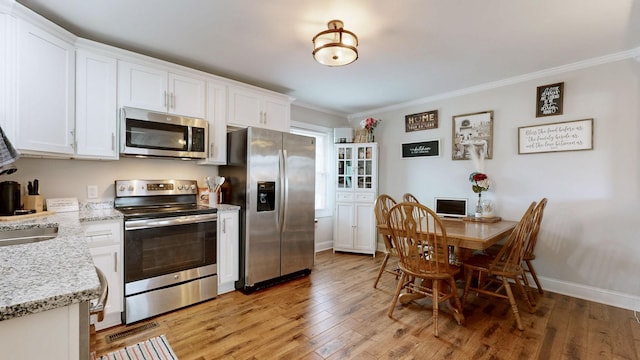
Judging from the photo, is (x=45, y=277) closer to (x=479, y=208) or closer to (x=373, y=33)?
(x=373, y=33)

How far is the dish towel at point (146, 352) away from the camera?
1.87 meters

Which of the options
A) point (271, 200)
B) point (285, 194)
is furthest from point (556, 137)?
point (271, 200)

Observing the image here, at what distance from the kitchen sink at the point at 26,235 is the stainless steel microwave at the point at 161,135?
92 centimetres

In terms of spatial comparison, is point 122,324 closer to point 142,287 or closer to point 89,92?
point 142,287

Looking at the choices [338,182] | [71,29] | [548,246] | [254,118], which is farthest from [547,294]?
[71,29]

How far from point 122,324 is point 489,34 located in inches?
149

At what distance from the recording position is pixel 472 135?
3.63 m

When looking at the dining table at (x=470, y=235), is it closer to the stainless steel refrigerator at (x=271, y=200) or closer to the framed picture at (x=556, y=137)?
the framed picture at (x=556, y=137)

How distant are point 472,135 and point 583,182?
1.20m

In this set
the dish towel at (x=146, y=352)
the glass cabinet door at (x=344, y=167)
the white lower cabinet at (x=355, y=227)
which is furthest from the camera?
the glass cabinet door at (x=344, y=167)

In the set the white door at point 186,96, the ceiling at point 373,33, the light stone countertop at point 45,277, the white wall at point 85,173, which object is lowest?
the light stone countertop at point 45,277

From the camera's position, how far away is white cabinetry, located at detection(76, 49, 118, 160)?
89.7 inches

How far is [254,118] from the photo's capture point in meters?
3.31

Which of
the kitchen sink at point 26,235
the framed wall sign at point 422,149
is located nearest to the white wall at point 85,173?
the kitchen sink at point 26,235
